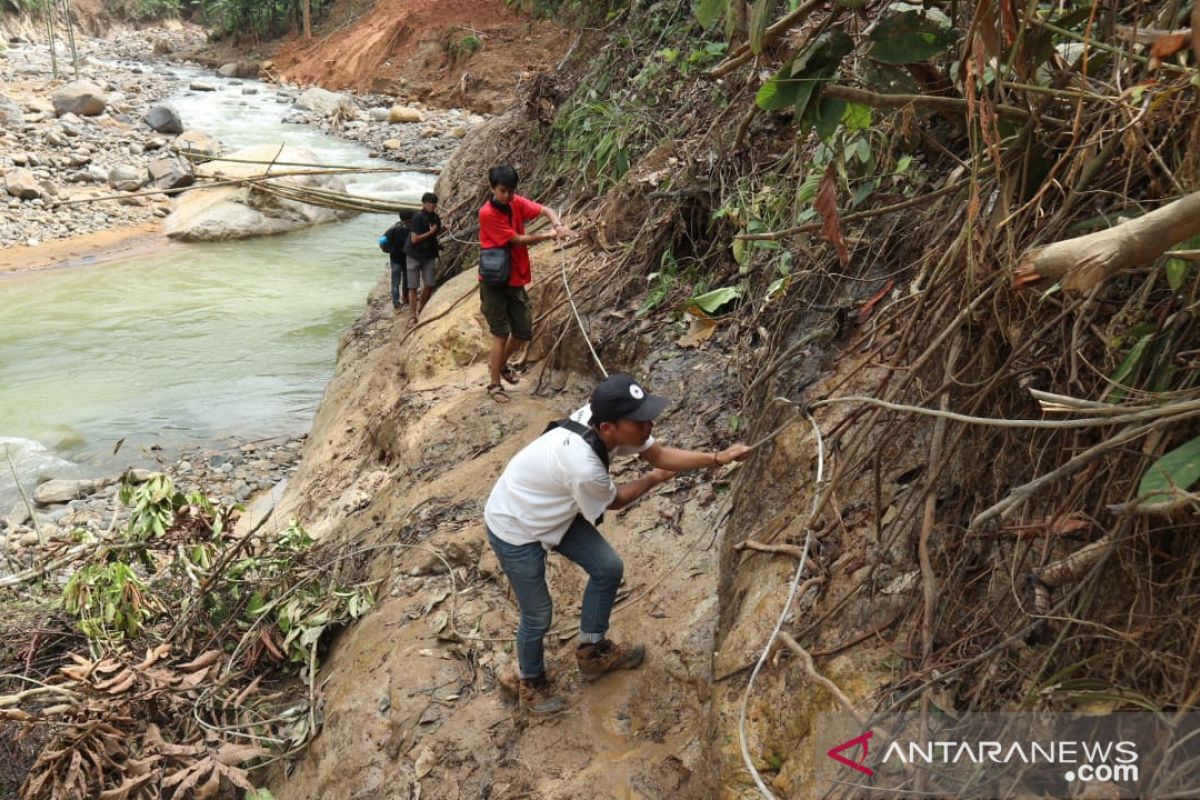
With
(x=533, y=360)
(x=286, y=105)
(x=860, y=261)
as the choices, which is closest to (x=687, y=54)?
(x=533, y=360)

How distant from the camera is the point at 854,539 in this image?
2.96 m

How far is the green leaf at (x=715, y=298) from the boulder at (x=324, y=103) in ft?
70.7

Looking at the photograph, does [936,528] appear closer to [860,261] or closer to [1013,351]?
[1013,351]

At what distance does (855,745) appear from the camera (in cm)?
242

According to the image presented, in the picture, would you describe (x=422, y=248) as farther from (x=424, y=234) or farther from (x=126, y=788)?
(x=126, y=788)

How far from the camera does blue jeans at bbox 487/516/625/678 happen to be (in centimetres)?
346

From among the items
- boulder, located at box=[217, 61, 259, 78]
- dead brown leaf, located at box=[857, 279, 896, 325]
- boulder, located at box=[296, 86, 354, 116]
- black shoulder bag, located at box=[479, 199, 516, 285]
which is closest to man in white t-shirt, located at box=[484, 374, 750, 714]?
dead brown leaf, located at box=[857, 279, 896, 325]

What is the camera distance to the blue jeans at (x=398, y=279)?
28.5 ft

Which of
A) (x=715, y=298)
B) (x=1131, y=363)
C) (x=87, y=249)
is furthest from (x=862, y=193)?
(x=87, y=249)

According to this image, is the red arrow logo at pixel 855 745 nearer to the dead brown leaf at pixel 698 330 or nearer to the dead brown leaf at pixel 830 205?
the dead brown leaf at pixel 830 205

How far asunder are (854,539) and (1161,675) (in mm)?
953

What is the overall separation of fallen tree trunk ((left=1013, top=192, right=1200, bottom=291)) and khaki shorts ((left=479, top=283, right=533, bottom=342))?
4.43 meters

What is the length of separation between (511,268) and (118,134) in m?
19.5

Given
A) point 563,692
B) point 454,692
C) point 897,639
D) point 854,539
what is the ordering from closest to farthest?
point 897,639 → point 854,539 → point 563,692 → point 454,692
